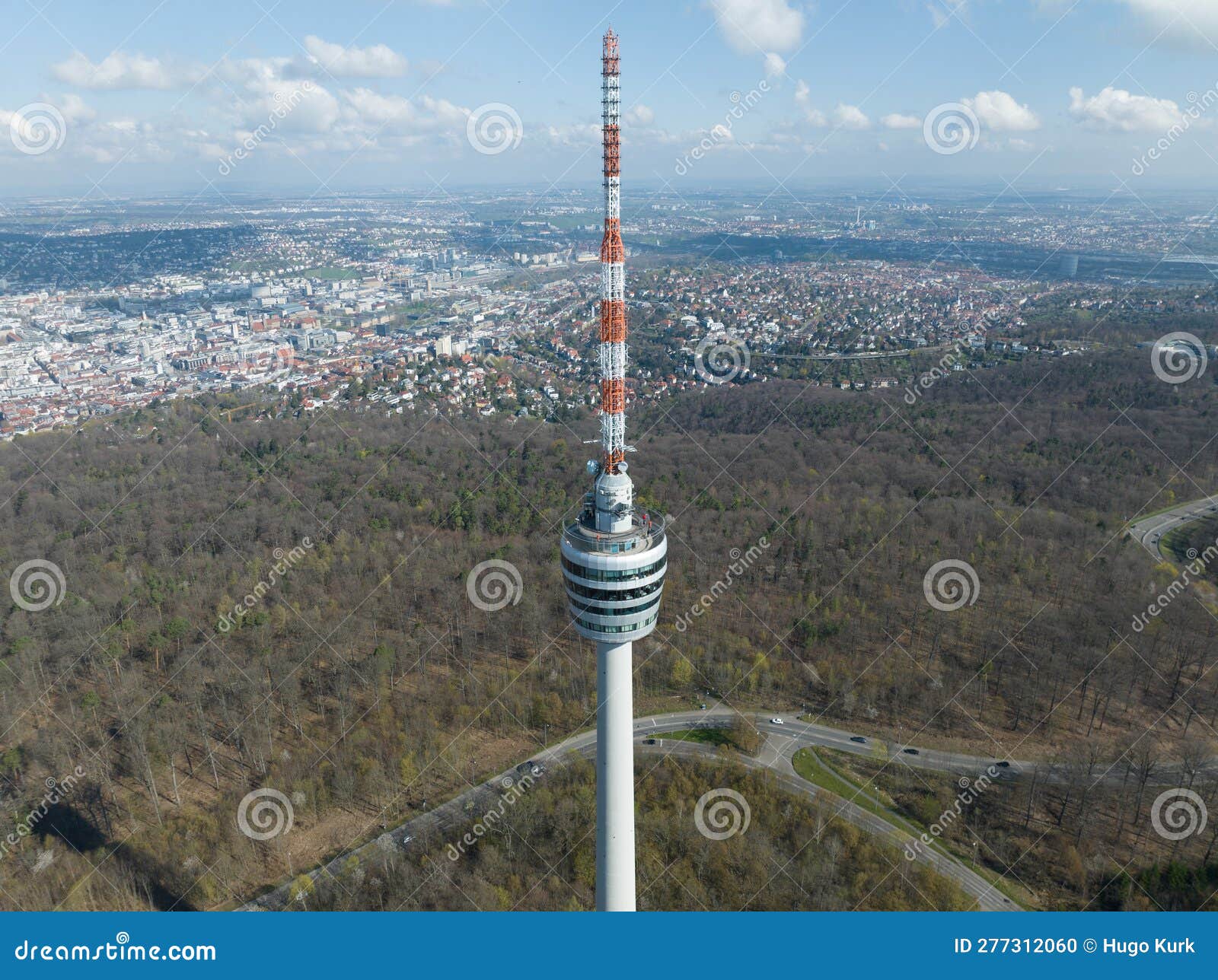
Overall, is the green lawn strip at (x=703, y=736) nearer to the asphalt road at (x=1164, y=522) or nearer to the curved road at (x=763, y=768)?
the curved road at (x=763, y=768)

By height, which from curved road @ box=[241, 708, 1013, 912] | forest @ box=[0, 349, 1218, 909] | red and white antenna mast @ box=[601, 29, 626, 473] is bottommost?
curved road @ box=[241, 708, 1013, 912]

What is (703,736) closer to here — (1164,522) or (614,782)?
(614,782)

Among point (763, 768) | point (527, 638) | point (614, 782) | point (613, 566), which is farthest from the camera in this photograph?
point (527, 638)

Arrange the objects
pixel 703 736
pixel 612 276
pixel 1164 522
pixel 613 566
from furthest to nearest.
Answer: pixel 1164 522 → pixel 703 736 → pixel 613 566 → pixel 612 276

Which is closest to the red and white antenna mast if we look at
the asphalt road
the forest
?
the forest

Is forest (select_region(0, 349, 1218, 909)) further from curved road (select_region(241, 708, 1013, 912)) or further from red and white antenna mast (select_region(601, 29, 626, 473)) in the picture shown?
red and white antenna mast (select_region(601, 29, 626, 473))

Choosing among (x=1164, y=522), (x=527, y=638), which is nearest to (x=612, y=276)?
(x=527, y=638)
